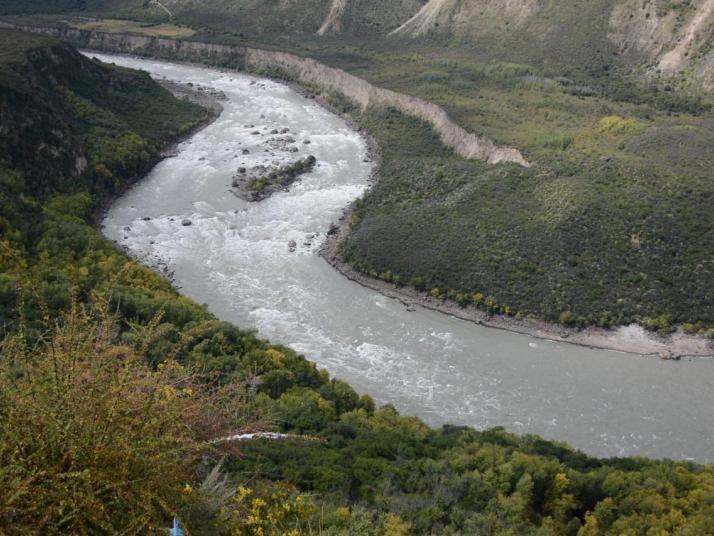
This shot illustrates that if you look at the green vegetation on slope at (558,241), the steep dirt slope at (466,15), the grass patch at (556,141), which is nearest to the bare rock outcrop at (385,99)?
the grass patch at (556,141)

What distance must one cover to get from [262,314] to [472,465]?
728 inches

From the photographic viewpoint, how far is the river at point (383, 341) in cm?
3228

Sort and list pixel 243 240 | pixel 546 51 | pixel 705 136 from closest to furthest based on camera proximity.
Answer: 1. pixel 243 240
2. pixel 705 136
3. pixel 546 51

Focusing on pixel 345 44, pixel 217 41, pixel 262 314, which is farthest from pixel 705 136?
pixel 217 41

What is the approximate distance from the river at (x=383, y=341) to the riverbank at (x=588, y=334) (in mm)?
538

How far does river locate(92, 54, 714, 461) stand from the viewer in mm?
32281

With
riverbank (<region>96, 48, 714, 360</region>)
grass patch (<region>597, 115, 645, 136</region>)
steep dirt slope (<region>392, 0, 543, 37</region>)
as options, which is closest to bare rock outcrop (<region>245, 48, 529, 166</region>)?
grass patch (<region>597, 115, 645, 136</region>)

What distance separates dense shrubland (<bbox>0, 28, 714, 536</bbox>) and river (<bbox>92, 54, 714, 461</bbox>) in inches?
142

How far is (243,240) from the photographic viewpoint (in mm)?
47844

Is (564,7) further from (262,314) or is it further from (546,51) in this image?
(262,314)

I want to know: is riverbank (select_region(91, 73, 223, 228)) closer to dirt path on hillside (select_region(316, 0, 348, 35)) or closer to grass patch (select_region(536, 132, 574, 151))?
dirt path on hillside (select_region(316, 0, 348, 35))

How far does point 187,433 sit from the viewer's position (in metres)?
9.64

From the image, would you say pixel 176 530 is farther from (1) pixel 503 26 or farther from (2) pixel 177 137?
(1) pixel 503 26

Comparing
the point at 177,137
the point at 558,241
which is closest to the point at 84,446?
the point at 558,241
